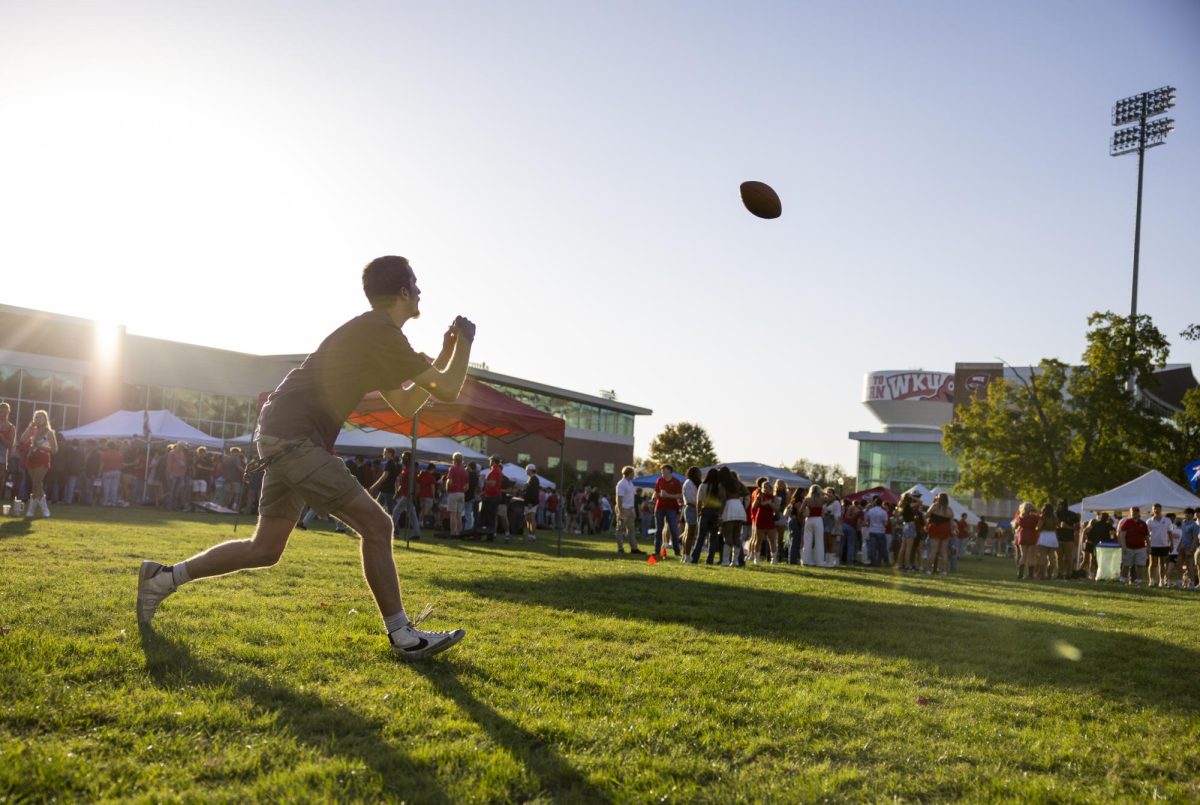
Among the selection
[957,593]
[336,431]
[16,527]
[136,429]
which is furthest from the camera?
[136,429]

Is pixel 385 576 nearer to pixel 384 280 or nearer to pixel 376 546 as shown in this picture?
pixel 376 546

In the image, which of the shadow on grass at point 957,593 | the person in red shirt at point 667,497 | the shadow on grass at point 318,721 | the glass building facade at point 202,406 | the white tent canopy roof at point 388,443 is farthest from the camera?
the glass building facade at point 202,406

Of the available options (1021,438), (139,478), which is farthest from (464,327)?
(1021,438)

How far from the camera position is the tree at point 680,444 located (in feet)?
308

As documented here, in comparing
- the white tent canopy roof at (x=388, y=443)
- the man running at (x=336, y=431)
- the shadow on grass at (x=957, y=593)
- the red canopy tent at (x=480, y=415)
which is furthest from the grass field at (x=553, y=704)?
the white tent canopy roof at (x=388, y=443)

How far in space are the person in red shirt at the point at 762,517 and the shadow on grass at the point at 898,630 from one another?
7.49 meters

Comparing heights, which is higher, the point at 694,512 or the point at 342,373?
the point at 342,373

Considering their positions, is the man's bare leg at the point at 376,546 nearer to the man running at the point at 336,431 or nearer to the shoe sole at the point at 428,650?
the man running at the point at 336,431

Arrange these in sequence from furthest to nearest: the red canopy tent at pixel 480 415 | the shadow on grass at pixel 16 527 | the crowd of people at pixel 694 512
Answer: the red canopy tent at pixel 480 415, the crowd of people at pixel 694 512, the shadow on grass at pixel 16 527

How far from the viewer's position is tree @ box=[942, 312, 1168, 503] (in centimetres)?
3353

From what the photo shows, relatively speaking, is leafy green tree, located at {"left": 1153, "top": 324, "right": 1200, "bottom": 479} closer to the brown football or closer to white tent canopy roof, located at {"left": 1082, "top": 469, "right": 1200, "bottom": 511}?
white tent canopy roof, located at {"left": 1082, "top": 469, "right": 1200, "bottom": 511}

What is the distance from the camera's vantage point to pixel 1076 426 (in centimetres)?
3431

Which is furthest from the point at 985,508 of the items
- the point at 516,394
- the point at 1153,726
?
the point at 1153,726

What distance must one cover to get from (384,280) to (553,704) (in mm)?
2269
